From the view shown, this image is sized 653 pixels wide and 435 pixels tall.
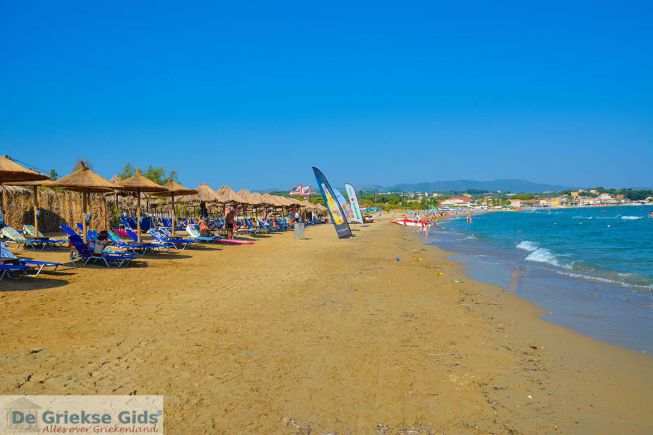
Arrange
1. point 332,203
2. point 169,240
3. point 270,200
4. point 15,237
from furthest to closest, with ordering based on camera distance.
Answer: point 270,200 → point 332,203 → point 169,240 → point 15,237

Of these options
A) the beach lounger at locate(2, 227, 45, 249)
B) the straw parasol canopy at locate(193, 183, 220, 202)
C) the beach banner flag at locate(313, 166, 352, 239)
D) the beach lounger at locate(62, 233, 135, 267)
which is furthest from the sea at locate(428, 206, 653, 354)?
the beach lounger at locate(2, 227, 45, 249)

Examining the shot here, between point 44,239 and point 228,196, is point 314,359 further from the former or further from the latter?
point 228,196

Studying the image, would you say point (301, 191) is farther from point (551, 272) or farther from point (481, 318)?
point (481, 318)

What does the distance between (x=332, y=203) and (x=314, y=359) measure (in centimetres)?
1749

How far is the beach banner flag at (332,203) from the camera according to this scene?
21.8 meters

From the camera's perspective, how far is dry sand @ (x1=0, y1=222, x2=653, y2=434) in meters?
3.54

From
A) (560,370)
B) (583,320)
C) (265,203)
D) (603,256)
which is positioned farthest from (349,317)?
(265,203)

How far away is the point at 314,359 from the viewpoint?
464cm

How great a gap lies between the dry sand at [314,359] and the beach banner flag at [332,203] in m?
13.6

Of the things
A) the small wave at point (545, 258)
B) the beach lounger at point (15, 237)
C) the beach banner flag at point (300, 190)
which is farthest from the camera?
the beach banner flag at point (300, 190)

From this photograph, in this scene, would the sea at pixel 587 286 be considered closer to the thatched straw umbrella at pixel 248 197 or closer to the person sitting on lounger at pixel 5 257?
the person sitting on lounger at pixel 5 257

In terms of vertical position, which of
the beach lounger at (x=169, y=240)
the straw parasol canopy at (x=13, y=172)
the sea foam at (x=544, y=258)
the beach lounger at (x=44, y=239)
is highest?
the straw parasol canopy at (x=13, y=172)

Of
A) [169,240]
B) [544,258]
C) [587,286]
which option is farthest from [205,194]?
[587,286]

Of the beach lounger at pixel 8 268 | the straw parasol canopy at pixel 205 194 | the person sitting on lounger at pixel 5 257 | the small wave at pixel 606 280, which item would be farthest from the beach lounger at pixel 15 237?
the small wave at pixel 606 280
